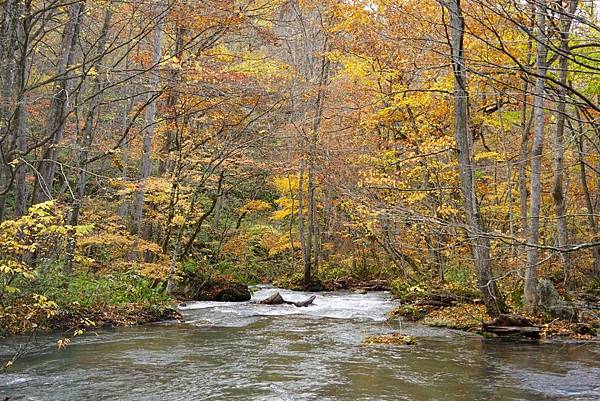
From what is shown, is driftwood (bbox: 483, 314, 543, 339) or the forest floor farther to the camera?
the forest floor

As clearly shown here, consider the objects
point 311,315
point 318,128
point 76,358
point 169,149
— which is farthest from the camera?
point 318,128

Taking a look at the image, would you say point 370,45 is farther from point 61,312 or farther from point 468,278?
point 61,312

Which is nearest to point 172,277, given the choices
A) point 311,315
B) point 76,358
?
point 311,315

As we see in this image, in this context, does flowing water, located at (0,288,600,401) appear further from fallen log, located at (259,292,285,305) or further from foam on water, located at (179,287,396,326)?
fallen log, located at (259,292,285,305)

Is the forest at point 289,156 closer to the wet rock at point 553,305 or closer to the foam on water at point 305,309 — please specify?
the wet rock at point 553,305

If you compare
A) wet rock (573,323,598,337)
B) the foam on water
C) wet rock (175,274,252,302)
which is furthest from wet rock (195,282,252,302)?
wet rock (573,323,598,337)

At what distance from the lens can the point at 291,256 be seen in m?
26.6

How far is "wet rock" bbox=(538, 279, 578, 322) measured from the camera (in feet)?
38.2

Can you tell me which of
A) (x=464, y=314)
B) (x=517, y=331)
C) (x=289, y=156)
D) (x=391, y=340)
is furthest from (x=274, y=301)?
(x=517, y=331)

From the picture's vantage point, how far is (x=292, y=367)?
831 centimetres

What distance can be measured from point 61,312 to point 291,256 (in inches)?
624

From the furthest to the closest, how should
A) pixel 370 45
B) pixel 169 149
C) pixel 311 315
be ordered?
pixel 169 149 < pixel 370 45 < pixel 311 315

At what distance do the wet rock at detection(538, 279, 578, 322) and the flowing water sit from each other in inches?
64.1

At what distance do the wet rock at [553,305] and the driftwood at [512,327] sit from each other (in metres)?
0.86
